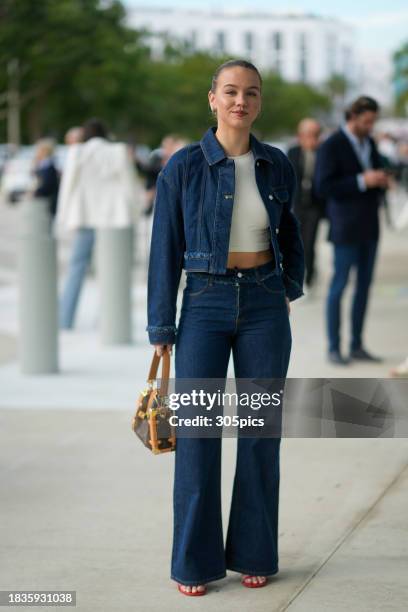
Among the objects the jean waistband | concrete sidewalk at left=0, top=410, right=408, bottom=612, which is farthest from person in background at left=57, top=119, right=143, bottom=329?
the jean waistband

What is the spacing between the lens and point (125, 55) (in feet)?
244

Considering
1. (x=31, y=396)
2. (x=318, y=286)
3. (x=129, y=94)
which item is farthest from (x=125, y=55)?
(x=31, y=396)

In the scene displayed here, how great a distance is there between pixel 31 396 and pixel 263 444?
12.7ft

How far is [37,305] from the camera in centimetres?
866

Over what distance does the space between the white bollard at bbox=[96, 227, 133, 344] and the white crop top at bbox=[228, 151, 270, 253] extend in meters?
5.71

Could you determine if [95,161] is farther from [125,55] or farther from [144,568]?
[125,55]

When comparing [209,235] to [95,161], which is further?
[95,161]

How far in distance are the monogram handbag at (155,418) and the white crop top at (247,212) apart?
0.50 meters

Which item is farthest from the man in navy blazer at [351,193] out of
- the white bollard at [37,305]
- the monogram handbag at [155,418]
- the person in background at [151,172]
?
the person in background at [151,172]

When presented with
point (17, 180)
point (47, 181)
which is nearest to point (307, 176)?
point (47, 181)

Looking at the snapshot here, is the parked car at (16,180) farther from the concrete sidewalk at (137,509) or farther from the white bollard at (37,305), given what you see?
the concrete sidewalk at (137,509)

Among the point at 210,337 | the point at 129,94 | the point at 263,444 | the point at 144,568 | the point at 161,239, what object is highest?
the point at 129,94

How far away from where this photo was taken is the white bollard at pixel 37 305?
860 cm

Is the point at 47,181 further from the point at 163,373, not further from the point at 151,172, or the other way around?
the point at 163,373
